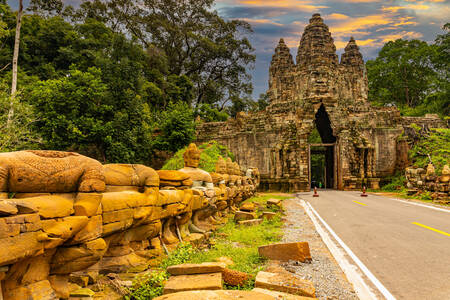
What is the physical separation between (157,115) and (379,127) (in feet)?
69.1

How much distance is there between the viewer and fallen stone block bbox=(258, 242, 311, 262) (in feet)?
17.0

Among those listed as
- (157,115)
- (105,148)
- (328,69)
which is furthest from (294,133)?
(105,148)

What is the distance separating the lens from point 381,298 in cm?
362

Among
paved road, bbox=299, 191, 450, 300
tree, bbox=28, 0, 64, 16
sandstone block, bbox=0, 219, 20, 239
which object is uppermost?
tree, bbox=28, 0, 64, 16

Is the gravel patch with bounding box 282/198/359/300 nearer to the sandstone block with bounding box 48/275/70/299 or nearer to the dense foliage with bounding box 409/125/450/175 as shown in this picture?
the sandstone block with bounding box 48/275/70/299

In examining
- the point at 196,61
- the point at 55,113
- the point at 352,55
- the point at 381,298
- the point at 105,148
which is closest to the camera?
the point at 381,298

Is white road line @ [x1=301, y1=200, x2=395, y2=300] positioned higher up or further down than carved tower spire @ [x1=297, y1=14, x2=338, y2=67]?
further down

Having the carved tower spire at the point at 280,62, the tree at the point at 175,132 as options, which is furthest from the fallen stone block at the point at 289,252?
the carved tower spire at the point at 280,62

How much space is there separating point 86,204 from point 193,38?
40.8 meters

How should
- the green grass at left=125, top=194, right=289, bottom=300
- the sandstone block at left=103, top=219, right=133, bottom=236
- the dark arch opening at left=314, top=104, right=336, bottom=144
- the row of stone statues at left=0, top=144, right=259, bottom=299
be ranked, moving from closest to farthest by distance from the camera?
1. the row of stone statues at left=0, top=144, right=259, bottom=299
2. the sandstone block at left=103, top=219, right=133, bottom=236
3. the green grass at left=125, top=194, right=289, bottom=300
4. the dark arch opening at left=314, top=104, right=336, bottom=144

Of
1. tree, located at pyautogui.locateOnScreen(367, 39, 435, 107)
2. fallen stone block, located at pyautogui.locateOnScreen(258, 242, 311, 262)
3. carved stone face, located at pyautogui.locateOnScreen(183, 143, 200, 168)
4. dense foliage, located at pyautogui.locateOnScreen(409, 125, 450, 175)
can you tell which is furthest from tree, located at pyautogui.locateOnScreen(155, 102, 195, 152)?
tree, located at pyautogui.locateOnScreen(367, 39, 435, 107)

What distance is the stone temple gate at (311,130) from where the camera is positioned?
2473cm

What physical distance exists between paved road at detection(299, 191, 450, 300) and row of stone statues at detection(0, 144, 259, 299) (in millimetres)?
3750

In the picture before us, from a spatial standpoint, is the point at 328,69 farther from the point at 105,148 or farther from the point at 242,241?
the point at 242,241
